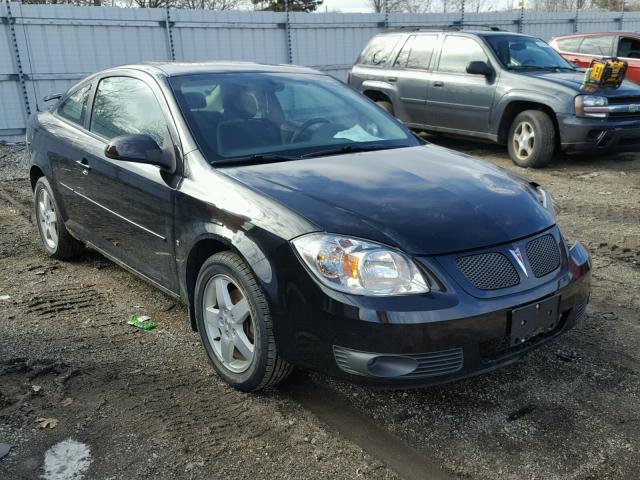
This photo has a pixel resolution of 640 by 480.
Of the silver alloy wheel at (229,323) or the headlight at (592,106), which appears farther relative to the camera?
the headlight at (592,106)

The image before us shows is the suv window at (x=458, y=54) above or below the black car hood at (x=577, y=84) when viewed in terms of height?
above

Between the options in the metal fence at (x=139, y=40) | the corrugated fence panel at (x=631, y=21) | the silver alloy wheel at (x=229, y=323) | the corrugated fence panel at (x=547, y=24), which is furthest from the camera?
the corrugated fence panel at (x=631, y=21)

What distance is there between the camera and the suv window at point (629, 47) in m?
12.2

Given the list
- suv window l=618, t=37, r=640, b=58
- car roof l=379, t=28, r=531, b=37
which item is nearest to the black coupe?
car roof l=379, t=28, r=531, b=37

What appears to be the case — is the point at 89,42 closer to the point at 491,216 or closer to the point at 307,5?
the point at 491,216

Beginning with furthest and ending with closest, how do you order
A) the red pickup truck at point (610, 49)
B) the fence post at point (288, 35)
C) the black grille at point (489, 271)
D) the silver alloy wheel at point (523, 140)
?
the fence post at point (288, 35) < the red pickup truck at point (610, 49) < the silver alloy wheel at point (523, 140) < the black grille at point (489, 271)

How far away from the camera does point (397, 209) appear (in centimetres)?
297

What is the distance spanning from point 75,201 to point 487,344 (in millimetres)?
3254

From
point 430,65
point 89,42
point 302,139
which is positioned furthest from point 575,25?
point 302,139

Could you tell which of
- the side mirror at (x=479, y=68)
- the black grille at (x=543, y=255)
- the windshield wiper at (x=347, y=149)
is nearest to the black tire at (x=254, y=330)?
the windshield wiper at (x=347, y=149)

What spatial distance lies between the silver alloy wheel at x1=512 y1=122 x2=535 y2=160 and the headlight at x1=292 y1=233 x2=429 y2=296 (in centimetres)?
669

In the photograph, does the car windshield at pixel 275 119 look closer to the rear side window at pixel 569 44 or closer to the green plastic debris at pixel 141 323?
the green plastic debris at pixel 141 323

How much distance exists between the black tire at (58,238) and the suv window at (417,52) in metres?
6.62

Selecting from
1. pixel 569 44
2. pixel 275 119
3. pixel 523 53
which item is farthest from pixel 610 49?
pixel 275 119
